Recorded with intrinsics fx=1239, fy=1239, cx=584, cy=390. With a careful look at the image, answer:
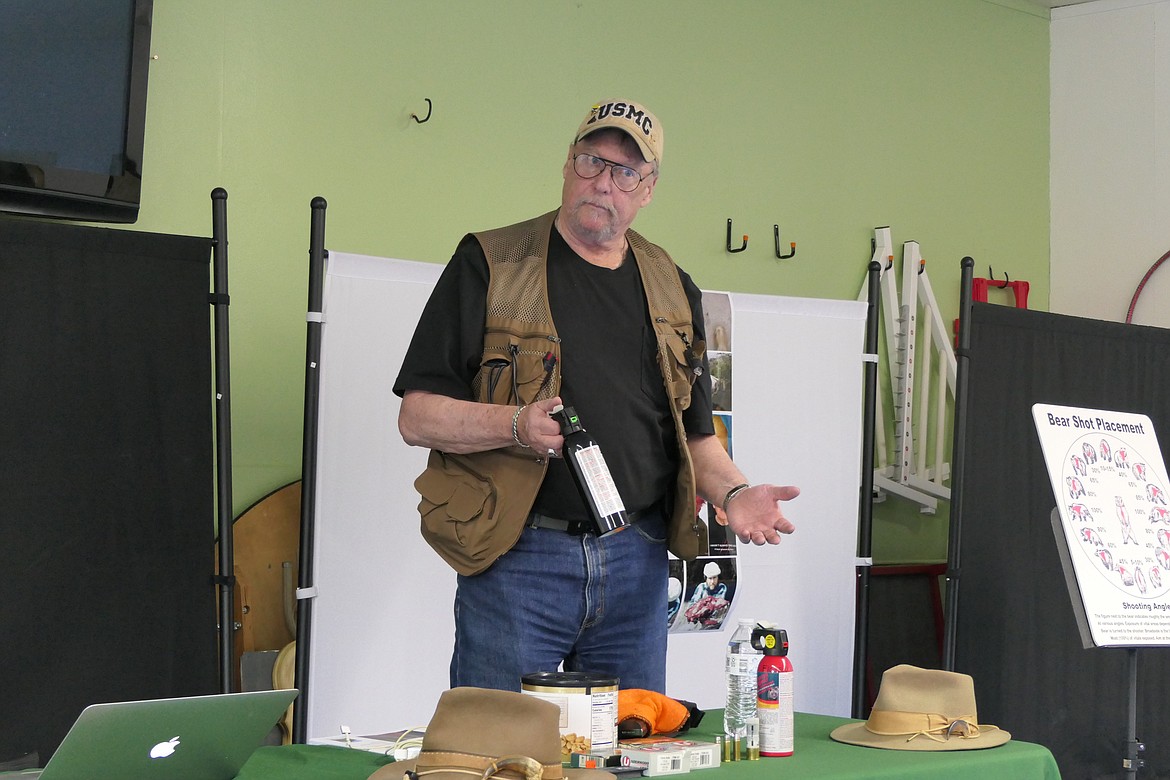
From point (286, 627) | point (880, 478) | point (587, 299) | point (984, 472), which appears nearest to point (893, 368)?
point (880, 478)

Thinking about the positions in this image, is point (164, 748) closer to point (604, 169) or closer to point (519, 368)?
point (519, 368)

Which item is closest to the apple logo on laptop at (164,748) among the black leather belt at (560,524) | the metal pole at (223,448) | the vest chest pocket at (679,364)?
the black leather belt at (560,524)

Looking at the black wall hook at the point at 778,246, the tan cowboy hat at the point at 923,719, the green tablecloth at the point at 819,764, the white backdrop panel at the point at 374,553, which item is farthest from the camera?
the black wall hook at the point at 778,246

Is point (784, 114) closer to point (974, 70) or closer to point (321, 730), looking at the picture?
point (974, 70)

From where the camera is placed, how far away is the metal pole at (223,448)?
261 cm

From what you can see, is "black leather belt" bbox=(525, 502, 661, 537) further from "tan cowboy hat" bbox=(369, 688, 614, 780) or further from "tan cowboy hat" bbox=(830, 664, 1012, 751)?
"tan cowboy hat" bbox=(369, 688, 614, 780)

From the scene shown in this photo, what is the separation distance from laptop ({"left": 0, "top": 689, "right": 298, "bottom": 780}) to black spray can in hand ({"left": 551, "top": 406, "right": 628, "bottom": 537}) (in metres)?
0.53

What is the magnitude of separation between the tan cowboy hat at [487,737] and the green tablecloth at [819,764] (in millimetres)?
174

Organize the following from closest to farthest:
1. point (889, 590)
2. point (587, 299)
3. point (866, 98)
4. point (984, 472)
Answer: point (587, 299) < point (984, 472) < point (889, 590) < point (866, 98)

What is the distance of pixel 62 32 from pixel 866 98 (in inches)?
115

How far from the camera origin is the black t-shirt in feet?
6.33

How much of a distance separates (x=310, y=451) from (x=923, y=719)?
1540mm

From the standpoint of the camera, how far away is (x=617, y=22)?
3.94m

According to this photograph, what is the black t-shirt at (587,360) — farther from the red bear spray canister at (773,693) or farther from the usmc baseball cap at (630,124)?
the red bear spray canister at (773,693)
